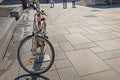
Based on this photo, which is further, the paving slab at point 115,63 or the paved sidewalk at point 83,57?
the paving slab at point 115,63

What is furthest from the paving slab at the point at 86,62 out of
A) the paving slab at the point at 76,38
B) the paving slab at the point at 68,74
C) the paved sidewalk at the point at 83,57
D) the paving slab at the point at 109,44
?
the paving slab at the point at 76,38

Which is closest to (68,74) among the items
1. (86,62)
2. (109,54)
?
(86,62)

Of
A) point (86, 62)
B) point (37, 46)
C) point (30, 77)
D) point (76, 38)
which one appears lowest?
point (30, 77)

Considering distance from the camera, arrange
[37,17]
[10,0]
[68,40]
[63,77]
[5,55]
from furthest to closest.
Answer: [10,0] < [68,40] < [5,55] < [37,17] < [63,77]

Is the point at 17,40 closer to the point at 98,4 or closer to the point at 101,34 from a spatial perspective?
the point at 101,34

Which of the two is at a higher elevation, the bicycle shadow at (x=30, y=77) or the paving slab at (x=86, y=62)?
the paving slab at (x=86, y=62)

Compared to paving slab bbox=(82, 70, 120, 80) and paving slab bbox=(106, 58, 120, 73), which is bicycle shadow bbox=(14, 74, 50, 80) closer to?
paving slab bbox=(82, 70, 120, 80)

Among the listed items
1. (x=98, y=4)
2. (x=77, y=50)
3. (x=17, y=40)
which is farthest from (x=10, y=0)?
(x=77, y=50)

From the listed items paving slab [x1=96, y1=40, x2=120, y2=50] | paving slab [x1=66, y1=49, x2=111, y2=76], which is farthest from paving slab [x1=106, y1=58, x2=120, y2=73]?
paving slab [x1=96, y1=40, x2=120, y2=50]

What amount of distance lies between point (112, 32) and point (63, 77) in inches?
171

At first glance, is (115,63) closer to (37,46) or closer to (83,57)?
(83,57)

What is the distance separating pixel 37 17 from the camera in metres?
3.85

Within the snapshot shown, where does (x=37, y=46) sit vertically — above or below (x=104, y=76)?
above

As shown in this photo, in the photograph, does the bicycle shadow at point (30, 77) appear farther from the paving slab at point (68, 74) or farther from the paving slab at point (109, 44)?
the paving slab at point (109, 44)
